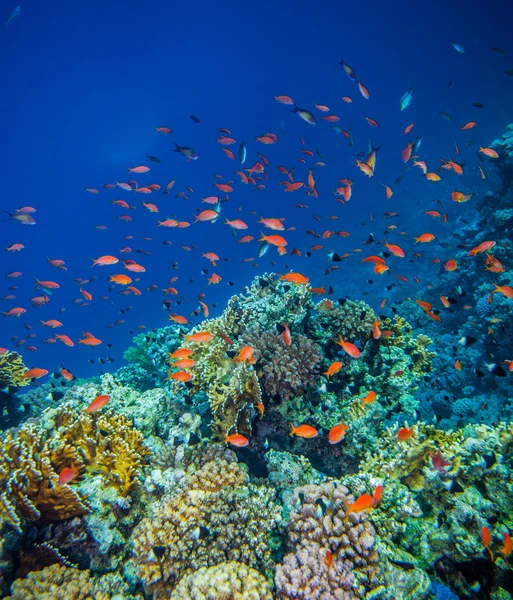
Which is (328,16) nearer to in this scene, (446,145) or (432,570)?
(446,145)

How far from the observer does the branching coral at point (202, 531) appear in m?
3.85

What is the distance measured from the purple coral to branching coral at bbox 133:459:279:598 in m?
1.66

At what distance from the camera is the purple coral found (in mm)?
5504

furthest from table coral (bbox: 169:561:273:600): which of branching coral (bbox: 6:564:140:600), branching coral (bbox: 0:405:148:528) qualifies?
branching coral (bbox: 0:405:148:528)

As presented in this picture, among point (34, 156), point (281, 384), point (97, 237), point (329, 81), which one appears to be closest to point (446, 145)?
point (329, 81)

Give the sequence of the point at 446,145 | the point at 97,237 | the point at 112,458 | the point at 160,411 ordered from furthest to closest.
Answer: the point at 97,237, the point at 446,145, the point at 160,411, the point at 112,458

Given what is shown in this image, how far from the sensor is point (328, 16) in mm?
77250

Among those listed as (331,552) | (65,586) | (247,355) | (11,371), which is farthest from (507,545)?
(11,371)

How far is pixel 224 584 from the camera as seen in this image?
3.32 metres

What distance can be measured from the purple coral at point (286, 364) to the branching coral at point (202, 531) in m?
1.66

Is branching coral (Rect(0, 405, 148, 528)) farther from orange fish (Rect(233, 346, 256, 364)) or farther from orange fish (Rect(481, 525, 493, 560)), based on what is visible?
orange fish (Rect(481, 525, 493, 560))

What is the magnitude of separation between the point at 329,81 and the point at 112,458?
418ft

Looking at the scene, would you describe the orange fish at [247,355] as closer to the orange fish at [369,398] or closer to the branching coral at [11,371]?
the orange fish at [369,398]

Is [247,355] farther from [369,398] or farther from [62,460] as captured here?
[62,460]
